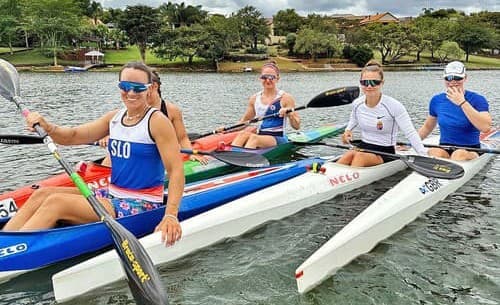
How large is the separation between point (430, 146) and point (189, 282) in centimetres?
457

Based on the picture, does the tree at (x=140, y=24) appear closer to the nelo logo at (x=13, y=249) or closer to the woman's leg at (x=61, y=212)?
the woman's leg at (x=61, y=212)

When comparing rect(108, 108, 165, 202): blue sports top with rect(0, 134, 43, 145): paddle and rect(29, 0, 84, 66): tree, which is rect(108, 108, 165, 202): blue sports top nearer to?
rect(0, 134, 43, 145): paddle

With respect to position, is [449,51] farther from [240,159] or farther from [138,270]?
[138,270]

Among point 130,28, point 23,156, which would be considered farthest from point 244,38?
point 23,156

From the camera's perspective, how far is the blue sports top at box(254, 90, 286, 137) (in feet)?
29.3

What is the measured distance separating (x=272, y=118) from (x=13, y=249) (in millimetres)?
5516

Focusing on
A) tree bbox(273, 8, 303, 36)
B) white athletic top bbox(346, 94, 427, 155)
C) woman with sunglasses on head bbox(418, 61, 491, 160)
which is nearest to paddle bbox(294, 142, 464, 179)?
white athletic top bbox(346, 94, 427, 155)

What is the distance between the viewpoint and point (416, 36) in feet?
215

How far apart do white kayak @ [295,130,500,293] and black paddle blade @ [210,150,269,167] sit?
1.66 m

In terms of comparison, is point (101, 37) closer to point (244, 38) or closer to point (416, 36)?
point (244, 38)

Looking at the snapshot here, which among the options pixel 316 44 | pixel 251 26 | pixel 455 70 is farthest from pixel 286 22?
pixel 455 70

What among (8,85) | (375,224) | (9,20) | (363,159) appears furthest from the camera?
(9,20)

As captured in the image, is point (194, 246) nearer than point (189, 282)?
No

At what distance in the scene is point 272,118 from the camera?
9.04m
